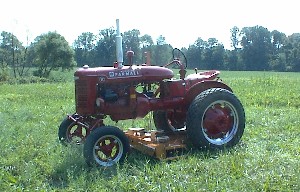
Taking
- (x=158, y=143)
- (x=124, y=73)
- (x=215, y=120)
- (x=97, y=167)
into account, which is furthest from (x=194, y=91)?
(x=97, y=167)

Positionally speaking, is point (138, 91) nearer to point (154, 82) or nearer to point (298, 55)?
point (154, 82)

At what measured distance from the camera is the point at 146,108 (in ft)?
19.6

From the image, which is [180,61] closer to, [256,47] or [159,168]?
[159,168]

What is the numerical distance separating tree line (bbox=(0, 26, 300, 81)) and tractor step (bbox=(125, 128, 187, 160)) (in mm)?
24224

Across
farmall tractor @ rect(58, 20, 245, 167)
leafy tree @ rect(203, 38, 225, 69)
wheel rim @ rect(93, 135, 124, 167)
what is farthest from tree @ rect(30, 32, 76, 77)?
wheel rim @ rect(93, 135, 124, 167)

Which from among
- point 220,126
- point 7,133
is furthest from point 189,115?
point 7,133

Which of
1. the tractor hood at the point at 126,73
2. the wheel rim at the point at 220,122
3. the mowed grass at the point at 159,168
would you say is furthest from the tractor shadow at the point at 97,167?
the tractor hood at the point at 126,73

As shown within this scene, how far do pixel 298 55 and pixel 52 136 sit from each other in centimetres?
5934

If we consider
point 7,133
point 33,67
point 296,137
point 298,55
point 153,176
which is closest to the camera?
point 153,176

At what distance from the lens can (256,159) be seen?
5055 mm

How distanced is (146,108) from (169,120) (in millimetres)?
914

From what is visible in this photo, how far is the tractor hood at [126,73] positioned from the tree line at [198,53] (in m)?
24.4

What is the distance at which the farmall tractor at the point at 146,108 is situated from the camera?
5.41 meters

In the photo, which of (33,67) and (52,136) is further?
(33,67)
